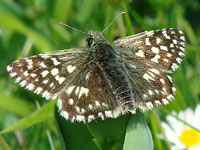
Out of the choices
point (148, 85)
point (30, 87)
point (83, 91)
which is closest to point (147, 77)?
point (148, 85)

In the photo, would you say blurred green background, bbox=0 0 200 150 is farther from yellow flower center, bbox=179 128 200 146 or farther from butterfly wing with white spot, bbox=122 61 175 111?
butterfly wing with white spot, bbox=122 61 175 111

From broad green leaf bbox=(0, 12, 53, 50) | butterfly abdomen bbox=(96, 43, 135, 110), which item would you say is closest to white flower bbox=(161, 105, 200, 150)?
butterfly abdomen bbox=(96, 43, 135, 110)

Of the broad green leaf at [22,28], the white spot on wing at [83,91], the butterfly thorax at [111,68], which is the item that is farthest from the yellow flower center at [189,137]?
the broad green leaf at [22,28]

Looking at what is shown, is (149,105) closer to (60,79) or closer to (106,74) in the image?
(106,74)

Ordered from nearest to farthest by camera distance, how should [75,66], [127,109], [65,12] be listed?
[127,109] → [75,66] → [65,12]

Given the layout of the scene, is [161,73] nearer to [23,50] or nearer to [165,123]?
[165,123]

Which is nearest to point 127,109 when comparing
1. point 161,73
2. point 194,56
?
point 161,73

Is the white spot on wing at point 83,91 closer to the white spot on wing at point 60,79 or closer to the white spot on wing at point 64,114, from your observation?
the white spot on wing at point 60,79
